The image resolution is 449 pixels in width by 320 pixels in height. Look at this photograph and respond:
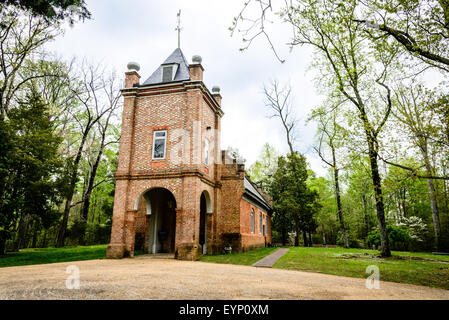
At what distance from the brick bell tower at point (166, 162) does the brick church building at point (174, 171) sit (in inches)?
1.8

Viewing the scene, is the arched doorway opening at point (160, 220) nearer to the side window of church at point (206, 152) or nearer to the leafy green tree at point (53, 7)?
the side window of church at point (206, 152)

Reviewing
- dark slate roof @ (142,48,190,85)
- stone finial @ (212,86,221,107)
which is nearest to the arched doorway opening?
dark slate roof @ (142,48,190,85)

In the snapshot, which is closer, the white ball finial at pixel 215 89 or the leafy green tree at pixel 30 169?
the leafy green tree at pixel 30 169

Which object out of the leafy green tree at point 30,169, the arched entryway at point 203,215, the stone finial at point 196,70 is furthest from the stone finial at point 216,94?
the leafy green tree at point 30,169

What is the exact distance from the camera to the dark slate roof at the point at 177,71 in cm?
1585

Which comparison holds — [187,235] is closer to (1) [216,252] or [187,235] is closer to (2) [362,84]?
(1) [216,252]

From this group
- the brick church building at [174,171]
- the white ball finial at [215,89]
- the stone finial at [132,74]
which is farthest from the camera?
the white ball finial at [215,89]

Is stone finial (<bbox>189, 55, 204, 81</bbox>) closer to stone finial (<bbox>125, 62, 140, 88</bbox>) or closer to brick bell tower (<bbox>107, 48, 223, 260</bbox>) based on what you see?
brick bell tower (<bbox>107, 48, 223, 260</bbox>)

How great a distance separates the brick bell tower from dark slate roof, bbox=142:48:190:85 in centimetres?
7

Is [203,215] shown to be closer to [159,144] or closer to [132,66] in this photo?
[159,144]

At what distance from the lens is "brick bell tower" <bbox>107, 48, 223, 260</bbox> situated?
1346 cm
